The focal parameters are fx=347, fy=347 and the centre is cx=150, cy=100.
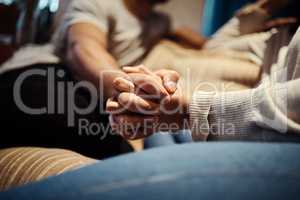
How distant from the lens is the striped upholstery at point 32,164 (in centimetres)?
37

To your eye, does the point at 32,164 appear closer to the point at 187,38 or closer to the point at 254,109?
the point at 254,109

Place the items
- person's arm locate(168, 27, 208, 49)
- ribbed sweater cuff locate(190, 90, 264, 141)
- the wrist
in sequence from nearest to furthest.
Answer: ribbed sweater cuff locate(190, 90, 264, 141) → the wrist → person's arm locate(168, 27, 208, 49)

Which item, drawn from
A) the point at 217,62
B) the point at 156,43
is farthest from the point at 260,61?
the point at 156,43

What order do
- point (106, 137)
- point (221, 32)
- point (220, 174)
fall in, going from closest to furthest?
point (220, 174), point (106, 137), point (221, 32)

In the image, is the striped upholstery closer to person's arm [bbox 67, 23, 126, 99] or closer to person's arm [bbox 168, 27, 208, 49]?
person's arm [bbox 67, 23, 126, 99]

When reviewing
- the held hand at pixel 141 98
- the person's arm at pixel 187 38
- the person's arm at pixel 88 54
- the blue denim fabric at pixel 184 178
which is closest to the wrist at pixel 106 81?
the person's arm at pixel 88 54

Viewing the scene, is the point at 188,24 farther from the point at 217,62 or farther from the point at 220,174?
the point at 220,174

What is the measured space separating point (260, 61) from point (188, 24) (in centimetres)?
35

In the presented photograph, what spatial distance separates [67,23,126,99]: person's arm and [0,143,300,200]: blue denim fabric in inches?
14.1

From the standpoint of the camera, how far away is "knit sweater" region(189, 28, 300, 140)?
0.32 meters

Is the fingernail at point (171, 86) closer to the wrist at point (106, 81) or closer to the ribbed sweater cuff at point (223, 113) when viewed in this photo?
the ribbed sweater cuff at point (223, 113)

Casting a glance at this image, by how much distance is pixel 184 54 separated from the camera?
0.82m

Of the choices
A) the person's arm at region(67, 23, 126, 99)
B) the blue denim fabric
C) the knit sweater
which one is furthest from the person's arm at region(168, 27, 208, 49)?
the blue denim fabric

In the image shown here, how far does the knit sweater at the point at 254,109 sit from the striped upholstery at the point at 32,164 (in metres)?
0.14
